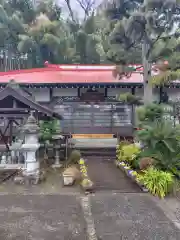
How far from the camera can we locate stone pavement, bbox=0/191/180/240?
4430 mm

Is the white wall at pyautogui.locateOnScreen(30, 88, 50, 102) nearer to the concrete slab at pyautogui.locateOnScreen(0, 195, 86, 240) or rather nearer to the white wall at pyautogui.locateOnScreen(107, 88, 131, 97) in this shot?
the white wall at pyautogui.locateOnScreen(107, 88, 131, 97)

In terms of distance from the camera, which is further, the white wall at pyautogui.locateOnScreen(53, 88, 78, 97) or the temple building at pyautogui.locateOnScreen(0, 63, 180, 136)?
the white wall at pyautogui.locateOnScreen(53, 88, 78, 97)

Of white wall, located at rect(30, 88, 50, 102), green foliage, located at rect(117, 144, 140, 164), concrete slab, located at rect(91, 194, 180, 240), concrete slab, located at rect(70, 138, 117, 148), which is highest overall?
white wall, located at rect(30, 88, 50, 102)

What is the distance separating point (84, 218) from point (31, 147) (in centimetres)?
312

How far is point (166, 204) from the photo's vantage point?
6.02 meters

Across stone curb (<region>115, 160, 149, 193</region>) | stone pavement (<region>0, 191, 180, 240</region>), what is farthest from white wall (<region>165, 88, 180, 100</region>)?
stone pavement (<region>0, 191, 180, 240</region>)

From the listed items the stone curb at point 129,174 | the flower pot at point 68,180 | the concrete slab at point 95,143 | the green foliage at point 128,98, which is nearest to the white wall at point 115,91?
the green foliage at point 128,98

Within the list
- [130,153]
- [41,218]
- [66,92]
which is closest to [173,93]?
[130,153]

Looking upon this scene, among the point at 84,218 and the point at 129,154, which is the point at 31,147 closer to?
the point at 84,218

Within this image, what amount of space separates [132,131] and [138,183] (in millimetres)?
5992

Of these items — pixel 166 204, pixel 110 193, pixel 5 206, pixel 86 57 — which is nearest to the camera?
pixel 5 206

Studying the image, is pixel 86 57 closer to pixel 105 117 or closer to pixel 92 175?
pixel 105 117

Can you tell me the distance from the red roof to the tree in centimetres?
228

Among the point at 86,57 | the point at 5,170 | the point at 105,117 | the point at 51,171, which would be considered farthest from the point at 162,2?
the point at 86,57
